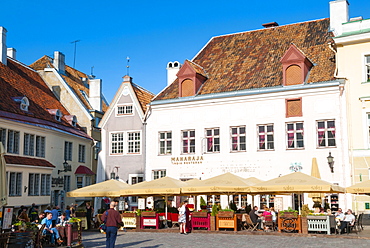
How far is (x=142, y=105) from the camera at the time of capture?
108 ft

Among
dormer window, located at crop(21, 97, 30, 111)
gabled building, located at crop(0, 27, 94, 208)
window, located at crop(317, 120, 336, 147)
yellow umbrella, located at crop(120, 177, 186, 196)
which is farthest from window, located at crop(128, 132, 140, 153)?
window, located at crop(317, 120, 336, 147)

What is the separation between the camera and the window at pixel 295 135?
90.9 ft

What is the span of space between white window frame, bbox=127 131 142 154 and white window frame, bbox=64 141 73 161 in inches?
215

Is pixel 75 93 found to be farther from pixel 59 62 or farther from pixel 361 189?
pixel 361 189

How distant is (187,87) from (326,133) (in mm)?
9325

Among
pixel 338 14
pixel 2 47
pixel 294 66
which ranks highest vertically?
pixel 338 14

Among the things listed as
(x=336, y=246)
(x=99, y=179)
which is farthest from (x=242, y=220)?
(x=99, y=179)

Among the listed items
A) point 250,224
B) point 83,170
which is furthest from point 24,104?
point 250,224

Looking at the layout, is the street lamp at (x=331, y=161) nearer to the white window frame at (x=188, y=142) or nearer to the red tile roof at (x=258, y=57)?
the red tile roof at (x=258, y=57)

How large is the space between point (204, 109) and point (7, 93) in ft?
41.6

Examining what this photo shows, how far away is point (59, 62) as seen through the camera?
1700 inches

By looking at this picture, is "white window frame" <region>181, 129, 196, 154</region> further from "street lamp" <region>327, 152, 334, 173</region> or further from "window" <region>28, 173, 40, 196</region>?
"window" <region>28, 173, 40, 196</region>

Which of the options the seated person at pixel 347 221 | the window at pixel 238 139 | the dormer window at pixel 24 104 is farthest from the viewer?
the dormer window at pixel 24 104

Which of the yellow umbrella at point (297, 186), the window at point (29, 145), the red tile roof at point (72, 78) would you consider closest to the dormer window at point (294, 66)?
the yellow umbrella at point (297, 186)
